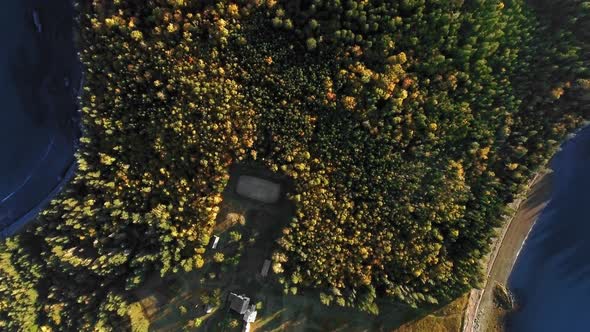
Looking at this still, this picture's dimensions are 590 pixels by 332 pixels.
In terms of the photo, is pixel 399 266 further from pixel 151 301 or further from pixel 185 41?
pixel 185 41

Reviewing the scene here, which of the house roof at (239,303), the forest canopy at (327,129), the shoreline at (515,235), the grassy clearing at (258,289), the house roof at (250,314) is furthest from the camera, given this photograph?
the shoreline at (515,235)

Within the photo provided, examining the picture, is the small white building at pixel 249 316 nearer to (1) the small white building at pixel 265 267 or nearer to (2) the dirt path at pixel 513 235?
(1) the small white building at pixel 265 267

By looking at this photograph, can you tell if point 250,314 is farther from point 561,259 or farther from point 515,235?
point 561,259

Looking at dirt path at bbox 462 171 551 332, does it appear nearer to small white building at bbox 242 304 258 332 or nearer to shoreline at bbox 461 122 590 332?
shoreline at bbox 461 122 590 332

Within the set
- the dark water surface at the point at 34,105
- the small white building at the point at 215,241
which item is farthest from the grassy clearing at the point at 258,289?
the dark water surface at the point at 34,105

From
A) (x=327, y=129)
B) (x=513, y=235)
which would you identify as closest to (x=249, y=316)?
(x=327, y=129)

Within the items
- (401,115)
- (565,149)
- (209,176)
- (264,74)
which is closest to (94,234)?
(209,176)

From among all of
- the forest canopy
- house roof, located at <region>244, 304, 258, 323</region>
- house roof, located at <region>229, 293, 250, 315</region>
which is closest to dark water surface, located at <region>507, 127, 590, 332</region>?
the forest canopy
